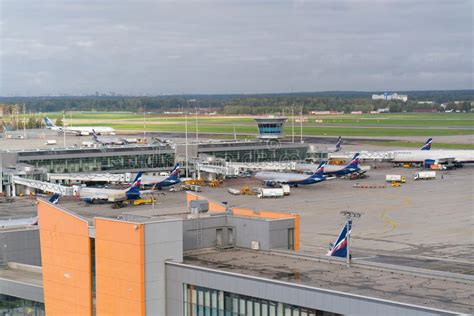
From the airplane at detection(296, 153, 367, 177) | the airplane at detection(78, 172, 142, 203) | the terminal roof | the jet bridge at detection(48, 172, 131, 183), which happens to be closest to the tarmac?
the airplane at detection(78, 172, 142, 203)

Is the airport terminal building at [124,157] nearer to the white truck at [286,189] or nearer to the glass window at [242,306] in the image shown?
the white truck at [286,189]

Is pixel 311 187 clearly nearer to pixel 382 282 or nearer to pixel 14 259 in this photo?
pixel 14 259

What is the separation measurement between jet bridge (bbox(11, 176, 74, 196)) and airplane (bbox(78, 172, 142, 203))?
354 centimetres

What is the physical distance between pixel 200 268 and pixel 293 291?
16.1 ft

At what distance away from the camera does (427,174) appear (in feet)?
444

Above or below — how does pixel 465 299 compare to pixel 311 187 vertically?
above

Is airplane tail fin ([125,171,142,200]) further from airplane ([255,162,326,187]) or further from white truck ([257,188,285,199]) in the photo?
airplane ([255,162,326,187])

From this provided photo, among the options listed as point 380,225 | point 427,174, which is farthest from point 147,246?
point 427,174

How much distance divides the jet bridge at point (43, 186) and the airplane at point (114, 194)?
11.6ft

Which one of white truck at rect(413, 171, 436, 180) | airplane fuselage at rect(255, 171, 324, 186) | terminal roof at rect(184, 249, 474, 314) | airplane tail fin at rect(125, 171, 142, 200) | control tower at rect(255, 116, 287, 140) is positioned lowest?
white truck at rect(413, 171, 436, 180)

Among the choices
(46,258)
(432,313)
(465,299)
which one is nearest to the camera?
(432,313)

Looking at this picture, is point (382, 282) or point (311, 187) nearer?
point (382, 282)

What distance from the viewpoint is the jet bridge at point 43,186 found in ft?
378

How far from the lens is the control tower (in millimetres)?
173125
